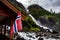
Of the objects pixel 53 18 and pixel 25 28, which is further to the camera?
pixel 53 18

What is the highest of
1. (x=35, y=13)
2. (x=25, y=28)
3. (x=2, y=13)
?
(x=35, y=13)

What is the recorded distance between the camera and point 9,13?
779 inches

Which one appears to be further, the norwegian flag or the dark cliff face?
the dark cliff face

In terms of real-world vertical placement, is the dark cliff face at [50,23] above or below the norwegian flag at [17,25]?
above

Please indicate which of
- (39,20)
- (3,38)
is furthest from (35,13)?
(3,38)

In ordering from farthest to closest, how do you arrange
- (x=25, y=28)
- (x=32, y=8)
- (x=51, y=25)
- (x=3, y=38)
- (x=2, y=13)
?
(x=32, y=8), (x=51, y=25), (x=25, y=28), (x=3, y=38), (x=2, y=13)

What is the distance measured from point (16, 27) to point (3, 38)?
2410 mm

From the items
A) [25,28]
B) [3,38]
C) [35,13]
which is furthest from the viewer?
[35,13]

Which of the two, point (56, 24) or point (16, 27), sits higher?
point (56, 24)

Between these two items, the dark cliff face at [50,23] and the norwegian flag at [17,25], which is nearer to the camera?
the norwegian flag at [17,25]

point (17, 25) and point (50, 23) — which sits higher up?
point (50, 23)

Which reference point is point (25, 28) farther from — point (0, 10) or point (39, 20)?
point (0, 10)

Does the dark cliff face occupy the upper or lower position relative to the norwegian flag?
upper

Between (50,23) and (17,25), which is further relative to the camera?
(50,23)
